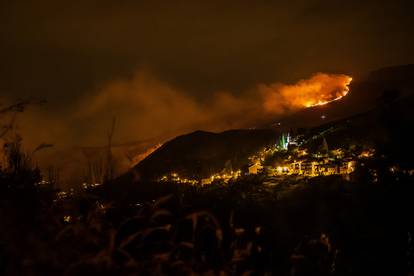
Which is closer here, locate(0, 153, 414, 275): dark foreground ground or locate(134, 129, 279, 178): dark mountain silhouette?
locate(0, 153, 414, 275): dark foreground ground

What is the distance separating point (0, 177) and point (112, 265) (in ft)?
10.3

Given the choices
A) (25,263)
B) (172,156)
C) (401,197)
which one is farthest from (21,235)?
(172,156)

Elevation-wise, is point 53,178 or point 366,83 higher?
point 366,83

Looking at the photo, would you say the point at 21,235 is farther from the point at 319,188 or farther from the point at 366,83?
the point at 366,83

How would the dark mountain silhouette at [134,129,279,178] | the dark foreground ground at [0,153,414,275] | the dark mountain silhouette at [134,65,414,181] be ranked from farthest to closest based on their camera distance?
the dark mountain silhouette at [134,129,279,178] < the dark mountain silhouette at [134,65,414,181] < the dark foreground ground at [0,153,414,275]

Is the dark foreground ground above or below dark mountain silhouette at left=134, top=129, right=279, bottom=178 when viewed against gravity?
below

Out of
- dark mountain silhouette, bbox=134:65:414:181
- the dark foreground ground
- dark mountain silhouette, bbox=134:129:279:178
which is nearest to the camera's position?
the dark foreground ground

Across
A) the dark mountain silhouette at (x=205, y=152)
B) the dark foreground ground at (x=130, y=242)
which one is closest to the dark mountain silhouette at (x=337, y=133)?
the dark mountain silhouette at (x=205, y=152)

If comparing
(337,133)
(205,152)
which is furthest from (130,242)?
(205,152)

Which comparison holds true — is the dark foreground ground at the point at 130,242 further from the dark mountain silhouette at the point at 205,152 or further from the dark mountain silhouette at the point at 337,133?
the dark mountain silhouette at the point at 205,152

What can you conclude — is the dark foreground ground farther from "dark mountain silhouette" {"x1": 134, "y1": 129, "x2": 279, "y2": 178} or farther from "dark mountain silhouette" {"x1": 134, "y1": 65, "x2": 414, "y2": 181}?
"dark mountain silhouette" {"x1": 134, "y1": 129, "x2": 279, "y2": 178}

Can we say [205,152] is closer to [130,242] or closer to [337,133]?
[337,133]

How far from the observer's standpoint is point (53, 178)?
254 inches

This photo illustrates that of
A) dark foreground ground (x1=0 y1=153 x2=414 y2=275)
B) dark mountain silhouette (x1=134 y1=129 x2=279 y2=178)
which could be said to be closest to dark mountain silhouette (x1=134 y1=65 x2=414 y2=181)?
dark mountain silhouette (x1=134 y1=129 x2=279 y2=178)
